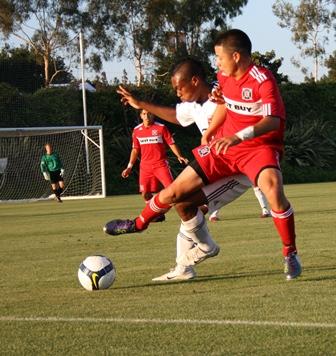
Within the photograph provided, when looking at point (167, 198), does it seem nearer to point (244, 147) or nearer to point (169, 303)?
point (244, 147)

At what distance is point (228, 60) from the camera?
802 cm

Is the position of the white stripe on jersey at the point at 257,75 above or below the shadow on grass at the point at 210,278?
above

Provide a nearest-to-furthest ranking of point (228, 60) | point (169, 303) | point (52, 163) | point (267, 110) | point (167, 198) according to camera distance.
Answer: point (169, 303), point (267, 110), point (228, 60), point (167, 198), point (52, 163)

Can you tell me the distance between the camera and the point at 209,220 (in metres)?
16.8

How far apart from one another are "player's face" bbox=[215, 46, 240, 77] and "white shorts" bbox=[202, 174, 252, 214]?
0.92 metres

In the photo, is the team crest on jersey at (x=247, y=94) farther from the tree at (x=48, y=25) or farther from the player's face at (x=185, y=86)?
the tree at (x=48, y=25)

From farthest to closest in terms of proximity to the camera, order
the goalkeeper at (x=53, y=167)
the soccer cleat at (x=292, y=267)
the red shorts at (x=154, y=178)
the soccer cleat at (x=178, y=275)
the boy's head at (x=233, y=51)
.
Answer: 1. the goalkeeper at (x=53, y=167)
2. the red shorts at (x=154, y=178)
3. the soccer cleat at (x=178, y=275)
4. the boy's head at (x=233, y=51)
5. the soccer cleat at (x=292, y=267)

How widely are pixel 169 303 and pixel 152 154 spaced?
11.3 metres

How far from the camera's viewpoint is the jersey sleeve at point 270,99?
7666mm

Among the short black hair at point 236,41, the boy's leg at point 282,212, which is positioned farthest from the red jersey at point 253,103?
the boy's leg at point 282,212

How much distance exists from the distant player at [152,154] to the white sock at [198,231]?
9355 millimetres

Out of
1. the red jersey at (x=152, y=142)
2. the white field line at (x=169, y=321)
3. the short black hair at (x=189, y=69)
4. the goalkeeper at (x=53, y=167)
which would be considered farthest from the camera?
the goalkeeper at (x=53, y=167)

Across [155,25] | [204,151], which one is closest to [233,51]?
Answer: [204,151]

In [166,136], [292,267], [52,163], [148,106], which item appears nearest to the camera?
[292,267]
